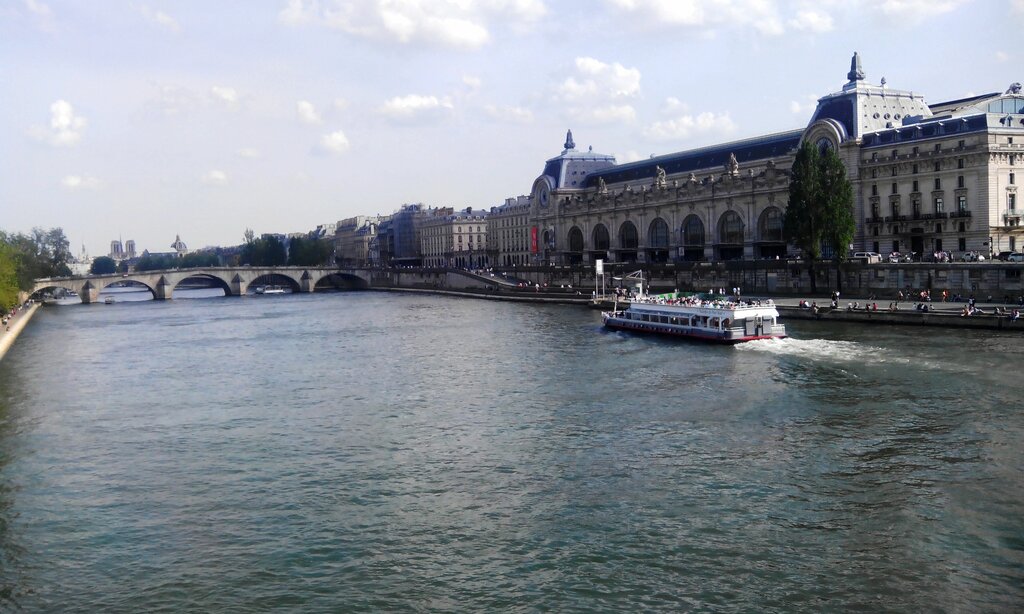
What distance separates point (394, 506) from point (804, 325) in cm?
4310

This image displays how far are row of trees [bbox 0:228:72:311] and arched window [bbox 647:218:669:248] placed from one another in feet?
230

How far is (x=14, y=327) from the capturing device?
3081 inches

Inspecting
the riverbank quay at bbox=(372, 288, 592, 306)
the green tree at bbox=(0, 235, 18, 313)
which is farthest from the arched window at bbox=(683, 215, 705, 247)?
the green tree at bbox=(0, 235, 18, 313)

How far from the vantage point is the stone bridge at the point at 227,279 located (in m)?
130

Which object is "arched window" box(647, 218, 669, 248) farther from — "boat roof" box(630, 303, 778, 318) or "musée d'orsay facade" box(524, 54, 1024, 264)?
"boat roof" box(630, 303, 778, 318)

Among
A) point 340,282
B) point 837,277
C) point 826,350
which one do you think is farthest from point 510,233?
point 826,350

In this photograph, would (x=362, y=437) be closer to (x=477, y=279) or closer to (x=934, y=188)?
(x=934, y=188)

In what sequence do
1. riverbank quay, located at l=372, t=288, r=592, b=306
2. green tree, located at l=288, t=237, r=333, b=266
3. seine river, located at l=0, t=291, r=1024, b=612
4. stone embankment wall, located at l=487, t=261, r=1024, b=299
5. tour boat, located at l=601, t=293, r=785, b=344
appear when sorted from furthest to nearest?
green tree, located at l=288, t=237, r=333, b=266 < riverbank quay, located at l=372, t=288, r=592, b=306 < stone embankment wall, located at l=487, t=261, r=1024, b=299 < tour boat, located at l=601, t=293, r=785, b=344 < seine river, located at l=0, t=291, r=1024, b=612

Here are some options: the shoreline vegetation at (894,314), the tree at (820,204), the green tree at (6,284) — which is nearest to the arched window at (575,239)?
the shoreline vegetation at (894,314)

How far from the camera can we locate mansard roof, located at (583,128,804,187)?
3866 inches

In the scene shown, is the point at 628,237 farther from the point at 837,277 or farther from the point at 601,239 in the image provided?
the point at 837,277

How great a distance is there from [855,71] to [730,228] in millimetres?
20864

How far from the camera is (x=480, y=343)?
59.1m

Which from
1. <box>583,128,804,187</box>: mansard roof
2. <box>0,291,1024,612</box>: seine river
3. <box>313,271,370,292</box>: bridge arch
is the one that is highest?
<box>583,128,804,187</box>: mansard roof
